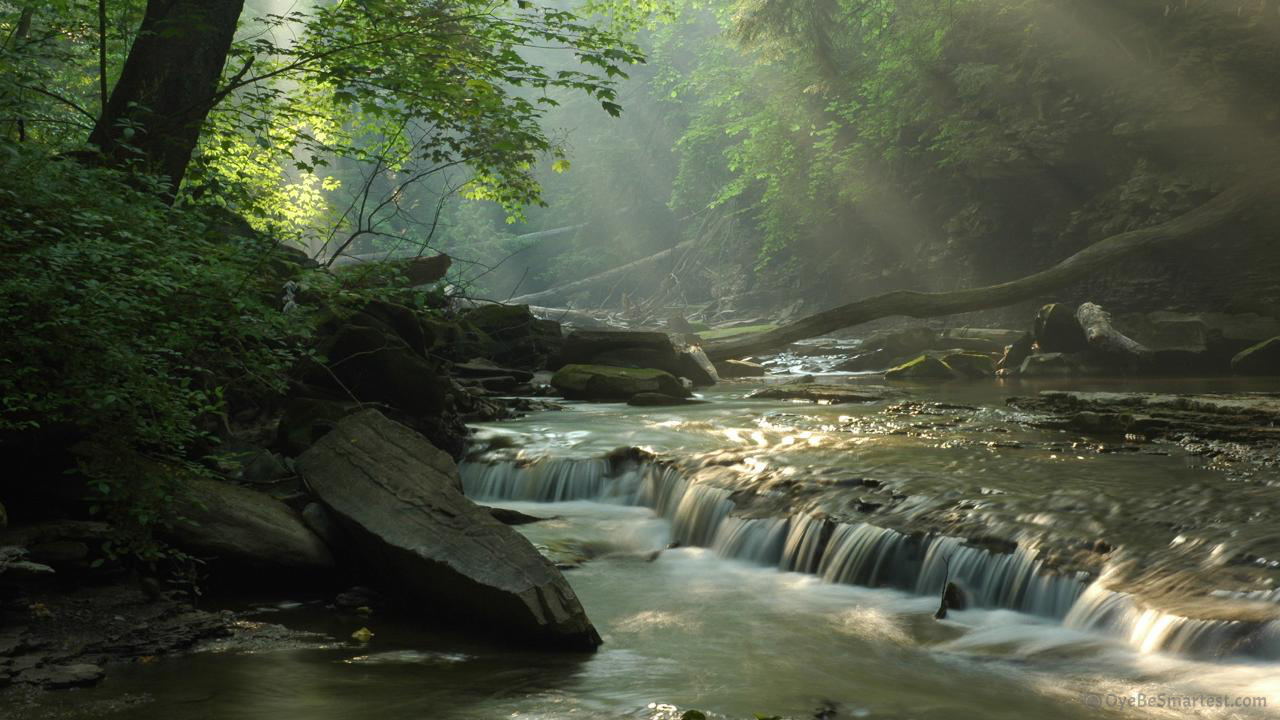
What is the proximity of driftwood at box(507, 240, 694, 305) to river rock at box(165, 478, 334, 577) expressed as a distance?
44.0m

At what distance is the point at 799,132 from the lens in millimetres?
33344

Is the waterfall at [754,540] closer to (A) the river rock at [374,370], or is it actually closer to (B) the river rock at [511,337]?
(A) the river rock at [374,370]

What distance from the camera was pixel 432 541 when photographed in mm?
5703

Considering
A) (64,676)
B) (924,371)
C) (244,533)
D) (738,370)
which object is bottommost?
(64,676)

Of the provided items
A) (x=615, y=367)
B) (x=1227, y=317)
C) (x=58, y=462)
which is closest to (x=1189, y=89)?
(x=1227, y=317)

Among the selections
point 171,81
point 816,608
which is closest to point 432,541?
point 816,608

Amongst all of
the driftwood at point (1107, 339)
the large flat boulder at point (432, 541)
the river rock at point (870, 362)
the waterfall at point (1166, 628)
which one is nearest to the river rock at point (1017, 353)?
the driftwood at point (1107, 339)

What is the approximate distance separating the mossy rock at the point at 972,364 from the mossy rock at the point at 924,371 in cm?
18

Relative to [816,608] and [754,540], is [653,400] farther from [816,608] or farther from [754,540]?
[816,608]

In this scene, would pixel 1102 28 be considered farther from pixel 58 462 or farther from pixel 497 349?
pixel 58 462

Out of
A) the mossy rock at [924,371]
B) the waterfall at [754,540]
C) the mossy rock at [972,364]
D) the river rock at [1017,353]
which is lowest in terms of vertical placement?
the waterfall at [754,540]

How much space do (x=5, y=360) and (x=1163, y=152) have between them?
23.3 meters

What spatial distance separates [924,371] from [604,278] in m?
35.9

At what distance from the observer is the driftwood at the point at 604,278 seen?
5084cm
